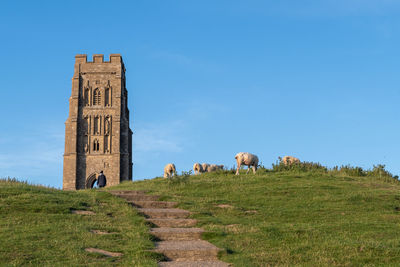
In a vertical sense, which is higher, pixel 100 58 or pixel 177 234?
pixel 100 58

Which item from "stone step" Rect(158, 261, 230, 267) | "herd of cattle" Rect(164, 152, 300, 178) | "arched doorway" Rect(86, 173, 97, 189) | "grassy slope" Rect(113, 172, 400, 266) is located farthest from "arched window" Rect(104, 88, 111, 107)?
"stone step" Rect(158, 261, 230, 267)

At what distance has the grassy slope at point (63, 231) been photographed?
9797 mm

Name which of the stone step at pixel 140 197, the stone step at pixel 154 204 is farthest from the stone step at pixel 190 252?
the stone step at pixel 140 197

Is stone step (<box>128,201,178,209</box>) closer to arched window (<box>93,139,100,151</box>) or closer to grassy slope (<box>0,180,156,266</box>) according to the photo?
grassy slope (<box>0,180,156,266</box>)

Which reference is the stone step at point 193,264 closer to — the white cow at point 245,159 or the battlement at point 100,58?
the white cow at point 245,159

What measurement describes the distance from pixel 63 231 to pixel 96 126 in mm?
58810

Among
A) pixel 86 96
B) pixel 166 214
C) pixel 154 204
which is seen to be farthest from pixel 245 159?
pixel 86 96

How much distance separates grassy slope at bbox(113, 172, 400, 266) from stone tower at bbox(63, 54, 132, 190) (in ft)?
147

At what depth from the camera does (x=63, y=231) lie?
12047mm

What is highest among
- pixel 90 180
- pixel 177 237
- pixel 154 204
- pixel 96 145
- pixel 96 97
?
pixel 96 97

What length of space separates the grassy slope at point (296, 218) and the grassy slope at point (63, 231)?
2.09 m

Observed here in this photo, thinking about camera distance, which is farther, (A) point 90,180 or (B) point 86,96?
(B) point 86,96

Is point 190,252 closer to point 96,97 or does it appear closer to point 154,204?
point 154,204

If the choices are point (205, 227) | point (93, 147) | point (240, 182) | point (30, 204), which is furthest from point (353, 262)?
point (93, 147)
